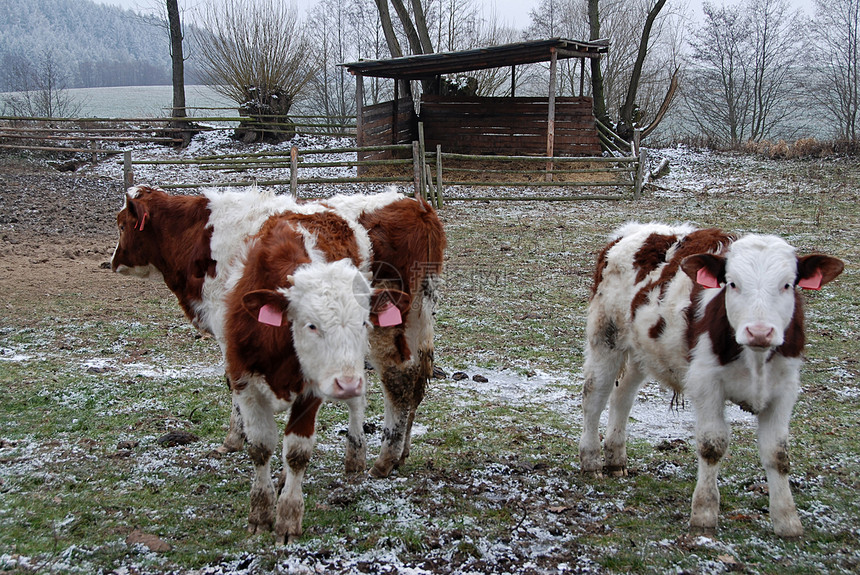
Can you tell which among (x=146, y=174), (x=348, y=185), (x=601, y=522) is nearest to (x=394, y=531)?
(x=601, y=522)

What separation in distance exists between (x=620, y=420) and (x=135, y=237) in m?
4.25

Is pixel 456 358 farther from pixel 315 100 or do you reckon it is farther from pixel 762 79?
pixel 315 100

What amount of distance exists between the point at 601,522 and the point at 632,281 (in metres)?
1.62

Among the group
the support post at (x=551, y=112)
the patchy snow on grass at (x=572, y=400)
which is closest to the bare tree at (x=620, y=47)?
the support post at (x=551, y=112)

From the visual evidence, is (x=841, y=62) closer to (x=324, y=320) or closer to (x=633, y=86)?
(x=633, y=86)

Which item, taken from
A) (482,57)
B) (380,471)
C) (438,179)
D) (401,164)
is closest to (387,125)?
(401,164)

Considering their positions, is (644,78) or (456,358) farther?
(644,78)

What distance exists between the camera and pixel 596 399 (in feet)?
15.6

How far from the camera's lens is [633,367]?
4816 mm

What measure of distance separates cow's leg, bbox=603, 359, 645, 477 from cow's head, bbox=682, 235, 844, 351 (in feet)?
3.72

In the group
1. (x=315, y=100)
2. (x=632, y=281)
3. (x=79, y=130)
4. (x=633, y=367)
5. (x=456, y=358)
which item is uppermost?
(x=315, y=100)

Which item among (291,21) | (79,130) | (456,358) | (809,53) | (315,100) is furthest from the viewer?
(315,100)

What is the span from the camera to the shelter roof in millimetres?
19300

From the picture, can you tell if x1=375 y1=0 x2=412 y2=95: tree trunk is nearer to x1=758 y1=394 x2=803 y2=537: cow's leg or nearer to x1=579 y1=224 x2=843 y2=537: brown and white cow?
x1=579 y1=224 x2=843 y2=537: brown and white cow
